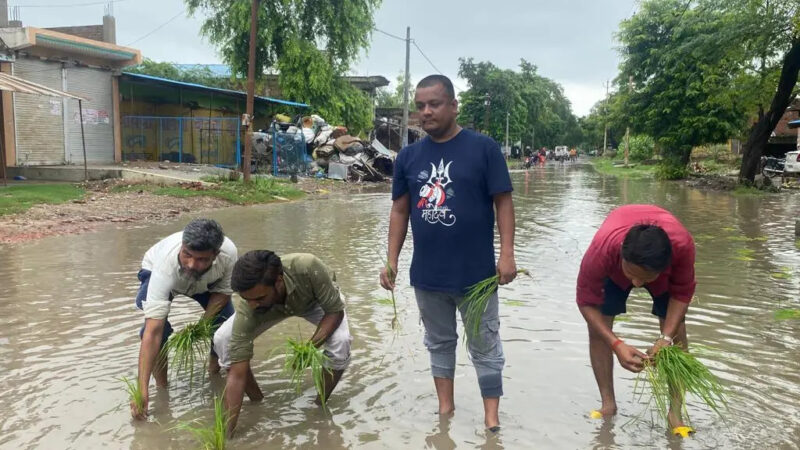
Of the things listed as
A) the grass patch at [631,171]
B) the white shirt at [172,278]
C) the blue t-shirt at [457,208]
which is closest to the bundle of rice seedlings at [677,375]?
the blue t-shirt at [457,208]

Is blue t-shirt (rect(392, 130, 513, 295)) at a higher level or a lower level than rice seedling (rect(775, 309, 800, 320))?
higher

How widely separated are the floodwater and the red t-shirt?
80 cm

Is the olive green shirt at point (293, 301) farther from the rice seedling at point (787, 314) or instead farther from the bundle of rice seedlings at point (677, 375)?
the rice seedling at point (787, 314)

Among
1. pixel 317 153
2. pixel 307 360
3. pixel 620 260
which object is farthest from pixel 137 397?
pixel 317 153

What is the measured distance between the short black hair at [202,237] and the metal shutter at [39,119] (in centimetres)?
1858

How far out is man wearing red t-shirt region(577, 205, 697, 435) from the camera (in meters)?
2.87

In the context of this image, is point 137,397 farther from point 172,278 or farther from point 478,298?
point 478,298

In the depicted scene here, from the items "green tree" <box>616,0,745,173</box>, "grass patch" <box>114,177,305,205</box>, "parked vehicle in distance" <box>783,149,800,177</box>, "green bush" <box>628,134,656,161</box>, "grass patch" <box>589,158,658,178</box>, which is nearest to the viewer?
"grass patch" <box>114,177,305,205</box>

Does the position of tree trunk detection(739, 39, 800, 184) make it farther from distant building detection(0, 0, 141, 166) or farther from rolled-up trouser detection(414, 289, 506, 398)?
distant building detection(0, 0, 141, 166)

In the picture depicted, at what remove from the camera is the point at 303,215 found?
46.9ft

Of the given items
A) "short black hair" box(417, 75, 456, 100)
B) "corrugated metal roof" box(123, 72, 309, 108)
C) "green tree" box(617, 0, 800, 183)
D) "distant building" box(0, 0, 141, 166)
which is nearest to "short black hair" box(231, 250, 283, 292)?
"short black hair" box(417, 75, 456, 100)

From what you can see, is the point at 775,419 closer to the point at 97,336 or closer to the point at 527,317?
the point at 527,317

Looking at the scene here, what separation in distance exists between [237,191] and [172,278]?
560 inches

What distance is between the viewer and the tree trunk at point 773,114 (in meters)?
18.9
